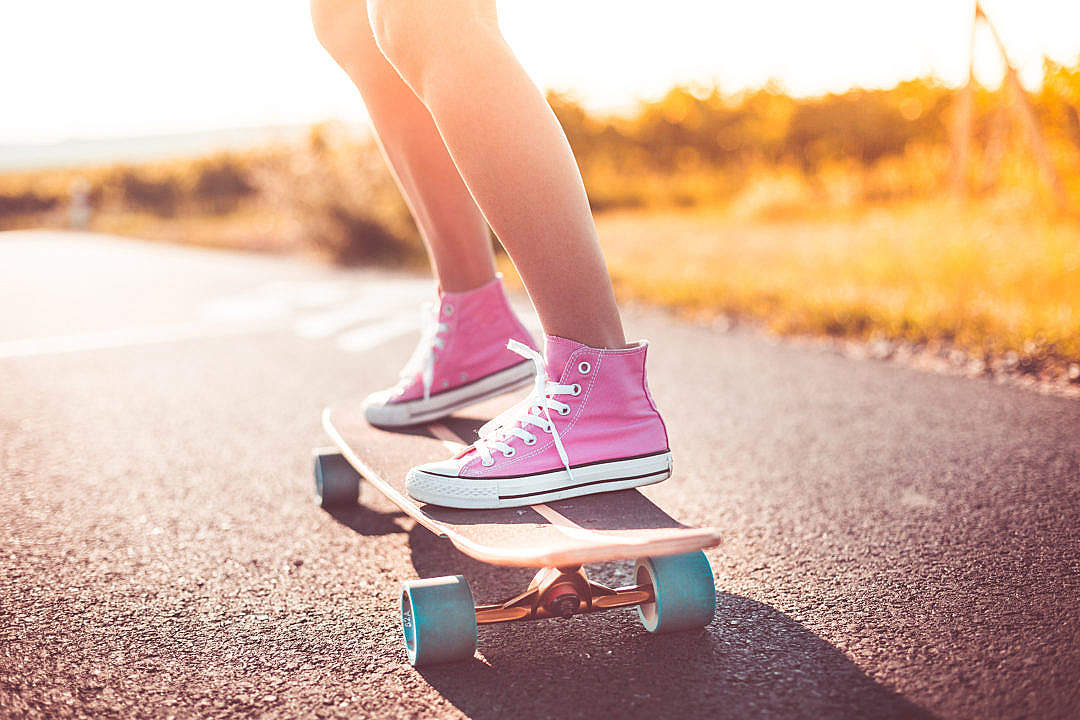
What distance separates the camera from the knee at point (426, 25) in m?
1.37

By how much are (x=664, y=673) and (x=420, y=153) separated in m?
1.16

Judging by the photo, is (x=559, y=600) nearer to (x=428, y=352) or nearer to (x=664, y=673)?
(x=664, y=673)

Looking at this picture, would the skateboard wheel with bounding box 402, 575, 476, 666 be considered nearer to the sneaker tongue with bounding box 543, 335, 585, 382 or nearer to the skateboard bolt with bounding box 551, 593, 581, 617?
the skateboard bolt with bounding box 551, 593, 581, 617

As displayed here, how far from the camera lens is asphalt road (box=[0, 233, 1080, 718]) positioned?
4.00ft

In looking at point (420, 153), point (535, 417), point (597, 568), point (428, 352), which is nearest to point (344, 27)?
point (420, 153)

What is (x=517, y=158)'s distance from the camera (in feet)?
4.46

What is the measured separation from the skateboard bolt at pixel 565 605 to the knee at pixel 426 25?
85 centimetres

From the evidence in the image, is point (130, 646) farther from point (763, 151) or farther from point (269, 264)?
point (763, 151)

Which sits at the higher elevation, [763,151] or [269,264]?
[763,151]

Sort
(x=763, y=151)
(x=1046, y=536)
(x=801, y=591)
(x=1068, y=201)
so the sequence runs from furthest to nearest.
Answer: (x=763, y=151)
(x=1068, y=201)
(x=1046, y=536)
(x=801, y=591)

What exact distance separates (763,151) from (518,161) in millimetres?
11822

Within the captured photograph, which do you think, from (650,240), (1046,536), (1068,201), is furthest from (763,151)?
(1046,536)

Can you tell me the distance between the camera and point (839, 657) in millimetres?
1281

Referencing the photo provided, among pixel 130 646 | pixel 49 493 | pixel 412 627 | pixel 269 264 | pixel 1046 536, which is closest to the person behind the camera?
pixel 412 627
